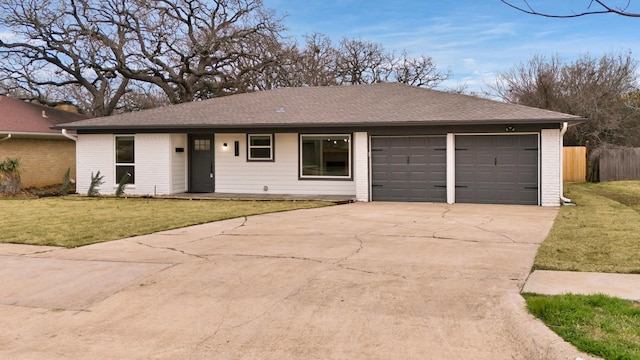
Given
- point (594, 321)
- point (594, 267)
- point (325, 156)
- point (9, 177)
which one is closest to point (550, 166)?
point (325, 156)

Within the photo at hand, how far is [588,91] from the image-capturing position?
28.2 metres

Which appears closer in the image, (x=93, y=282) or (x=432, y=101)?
(x=93, y=282)

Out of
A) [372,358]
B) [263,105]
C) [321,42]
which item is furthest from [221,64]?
[372,358]

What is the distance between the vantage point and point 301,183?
53.2ft

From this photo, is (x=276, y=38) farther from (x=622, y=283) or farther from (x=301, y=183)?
(x=622, y=283)

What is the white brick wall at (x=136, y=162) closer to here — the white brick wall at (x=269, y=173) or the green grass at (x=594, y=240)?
the white brick wall at (x=269, y=173)

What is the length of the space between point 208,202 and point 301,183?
319 centimetres

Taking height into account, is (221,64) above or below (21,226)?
above

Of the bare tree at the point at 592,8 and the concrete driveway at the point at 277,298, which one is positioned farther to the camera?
the concrete driveway at the point at 277,298

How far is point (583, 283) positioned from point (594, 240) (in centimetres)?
303

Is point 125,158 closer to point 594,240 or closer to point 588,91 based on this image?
point 594,240

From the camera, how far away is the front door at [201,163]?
1700cm

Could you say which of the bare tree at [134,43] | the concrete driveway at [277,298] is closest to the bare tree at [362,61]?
the bare tree at [134,43]

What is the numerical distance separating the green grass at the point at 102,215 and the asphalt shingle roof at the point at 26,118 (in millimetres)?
3478
